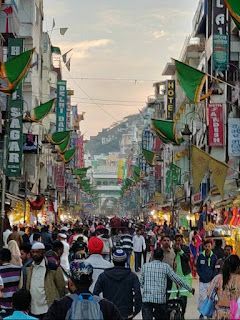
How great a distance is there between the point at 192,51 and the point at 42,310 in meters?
56.8

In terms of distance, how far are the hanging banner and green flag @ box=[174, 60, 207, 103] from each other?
7723 millimetres

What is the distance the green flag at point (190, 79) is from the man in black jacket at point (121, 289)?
16071 mm

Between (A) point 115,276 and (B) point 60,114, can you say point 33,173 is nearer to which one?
(B) point 60,114

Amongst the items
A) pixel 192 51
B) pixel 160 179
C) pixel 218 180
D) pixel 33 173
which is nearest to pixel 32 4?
pixel 33 173

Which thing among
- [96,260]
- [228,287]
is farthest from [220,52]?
[228,287]

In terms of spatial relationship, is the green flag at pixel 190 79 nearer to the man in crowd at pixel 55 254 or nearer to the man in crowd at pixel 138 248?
the man in crowd at pixel 138 248

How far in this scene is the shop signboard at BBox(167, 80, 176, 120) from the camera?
242ft

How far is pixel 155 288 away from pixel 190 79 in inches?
585

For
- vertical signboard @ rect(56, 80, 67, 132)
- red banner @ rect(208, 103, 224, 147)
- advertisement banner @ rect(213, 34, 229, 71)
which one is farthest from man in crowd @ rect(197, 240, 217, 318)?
vertical signboard @ rect(56, 80, 67, 132)

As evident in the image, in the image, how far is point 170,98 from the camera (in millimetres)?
75750

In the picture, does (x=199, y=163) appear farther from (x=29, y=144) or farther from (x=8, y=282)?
(x=29, y=144)

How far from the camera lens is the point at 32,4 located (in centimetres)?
5269

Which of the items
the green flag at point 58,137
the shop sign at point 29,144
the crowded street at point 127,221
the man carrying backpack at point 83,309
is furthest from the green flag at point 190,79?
the shop sign at point 29,144

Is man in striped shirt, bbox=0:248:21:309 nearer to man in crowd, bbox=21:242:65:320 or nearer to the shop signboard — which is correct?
man in crowd, bbox=21:242:65:320
